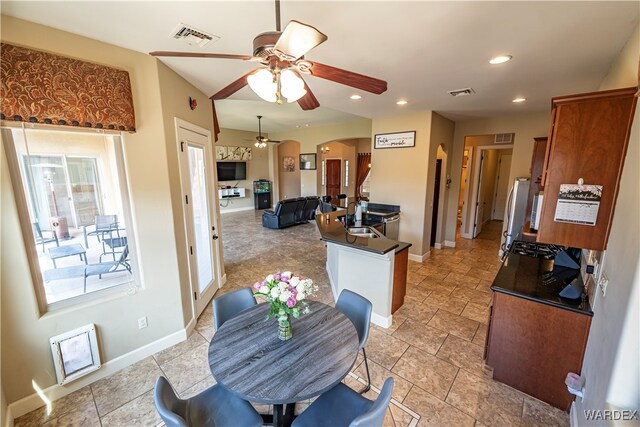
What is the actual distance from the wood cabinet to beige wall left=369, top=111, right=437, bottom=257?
2.93 meters

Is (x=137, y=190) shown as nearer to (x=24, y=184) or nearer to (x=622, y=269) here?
(x=24, y=184)

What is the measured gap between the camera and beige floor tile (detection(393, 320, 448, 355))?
2615 millimetres

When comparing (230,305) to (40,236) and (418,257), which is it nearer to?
(40,236)

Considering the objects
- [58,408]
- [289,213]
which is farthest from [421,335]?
[289,213]

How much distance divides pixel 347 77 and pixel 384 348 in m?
2.46

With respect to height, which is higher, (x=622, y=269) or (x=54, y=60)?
(x=54, y=60)

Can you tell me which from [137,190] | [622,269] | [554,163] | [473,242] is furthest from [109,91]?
[473,242]

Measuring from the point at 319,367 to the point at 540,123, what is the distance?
5824 mm

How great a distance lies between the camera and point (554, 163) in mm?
1827

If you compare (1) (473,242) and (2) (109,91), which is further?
(1) (473,242)

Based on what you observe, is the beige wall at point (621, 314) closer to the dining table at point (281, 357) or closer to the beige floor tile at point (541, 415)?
the beige floor tile at point (541, 415)

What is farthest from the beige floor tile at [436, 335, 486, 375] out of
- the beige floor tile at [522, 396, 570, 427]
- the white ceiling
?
the white ceiling

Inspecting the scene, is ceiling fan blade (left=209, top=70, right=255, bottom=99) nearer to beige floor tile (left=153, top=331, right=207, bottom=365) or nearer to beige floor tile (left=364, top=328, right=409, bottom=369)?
beige floor tile (left=153, top=331, right=207, bottom=365)

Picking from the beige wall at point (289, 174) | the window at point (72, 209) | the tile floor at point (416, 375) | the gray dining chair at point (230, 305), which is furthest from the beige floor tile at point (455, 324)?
the beige wall at point (289, 174)
